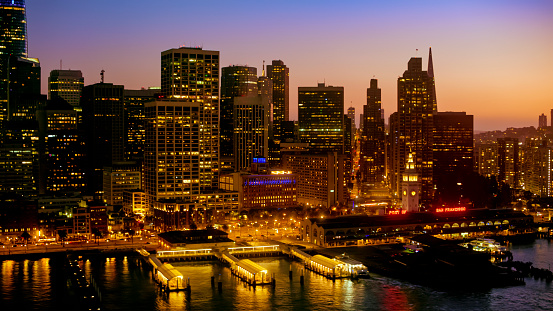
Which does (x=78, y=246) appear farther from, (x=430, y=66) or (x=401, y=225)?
(x=430, y=66)

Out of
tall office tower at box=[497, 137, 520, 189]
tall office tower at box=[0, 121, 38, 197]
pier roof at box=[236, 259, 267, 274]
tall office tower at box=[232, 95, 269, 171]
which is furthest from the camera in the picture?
tall office tower at box=[497, 137, 520, 189]

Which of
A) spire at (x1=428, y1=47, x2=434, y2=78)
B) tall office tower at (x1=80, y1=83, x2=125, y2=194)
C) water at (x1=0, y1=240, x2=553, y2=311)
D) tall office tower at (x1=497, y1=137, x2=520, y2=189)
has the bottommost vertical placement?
water at (x1=0, y1=240, x2=553, y2=311)

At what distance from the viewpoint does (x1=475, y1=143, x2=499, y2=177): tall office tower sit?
18101cm

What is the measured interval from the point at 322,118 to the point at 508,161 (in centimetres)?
4604

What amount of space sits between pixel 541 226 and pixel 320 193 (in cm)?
4371

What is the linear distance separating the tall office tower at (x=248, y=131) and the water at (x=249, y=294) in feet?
273

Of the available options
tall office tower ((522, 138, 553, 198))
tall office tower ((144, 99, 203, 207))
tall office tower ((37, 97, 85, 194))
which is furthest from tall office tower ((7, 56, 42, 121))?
tall office tower ((522, 138, 553, 198))

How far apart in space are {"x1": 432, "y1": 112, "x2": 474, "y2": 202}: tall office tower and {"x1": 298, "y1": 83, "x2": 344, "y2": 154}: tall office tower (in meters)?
24.5

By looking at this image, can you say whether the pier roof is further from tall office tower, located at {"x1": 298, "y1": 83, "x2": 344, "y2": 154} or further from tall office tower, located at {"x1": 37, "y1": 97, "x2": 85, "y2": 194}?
tall office tower, located at {"x1": 298, "y1": 83, "x2": 344, "y2": 154}

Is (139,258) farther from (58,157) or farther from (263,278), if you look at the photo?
(58,157)

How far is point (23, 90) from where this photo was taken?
178 m

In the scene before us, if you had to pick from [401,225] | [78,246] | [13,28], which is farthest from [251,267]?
[13,28]

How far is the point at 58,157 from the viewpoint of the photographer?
141 m

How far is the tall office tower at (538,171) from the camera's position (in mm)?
161750
